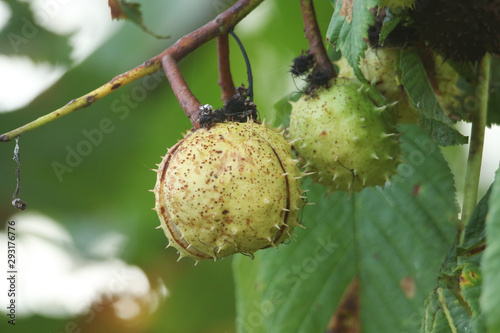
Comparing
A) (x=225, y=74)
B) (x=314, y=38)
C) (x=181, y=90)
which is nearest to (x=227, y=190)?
(x=181, y=90)

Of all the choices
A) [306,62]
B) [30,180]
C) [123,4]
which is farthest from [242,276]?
[30,180]

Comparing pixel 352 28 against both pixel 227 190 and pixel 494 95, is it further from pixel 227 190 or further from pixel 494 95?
pixel 494 95

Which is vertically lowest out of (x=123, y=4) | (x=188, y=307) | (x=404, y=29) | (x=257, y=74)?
(x=404, y=29)

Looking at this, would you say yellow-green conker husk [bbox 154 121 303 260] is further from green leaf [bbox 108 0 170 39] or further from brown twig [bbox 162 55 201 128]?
green leaf [bbox 108 0 170 39]

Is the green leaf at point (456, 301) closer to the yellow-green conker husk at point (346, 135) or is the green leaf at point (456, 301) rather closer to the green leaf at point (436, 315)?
the green leaf at point (436, 315)

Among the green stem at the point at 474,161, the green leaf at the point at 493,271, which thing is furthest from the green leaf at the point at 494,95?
the green leaf at the point at 493,271

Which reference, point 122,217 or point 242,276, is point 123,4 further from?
point 122,217
